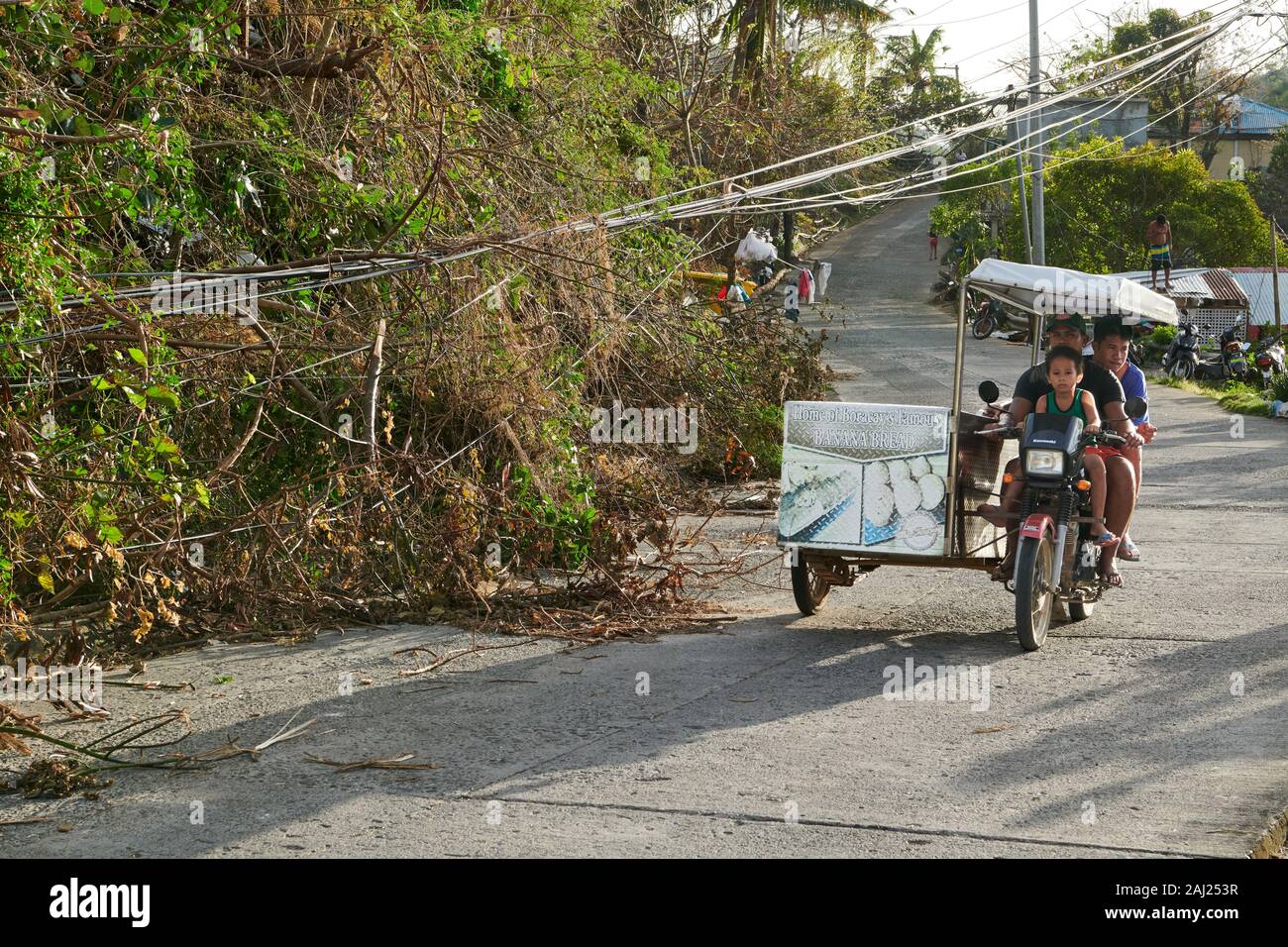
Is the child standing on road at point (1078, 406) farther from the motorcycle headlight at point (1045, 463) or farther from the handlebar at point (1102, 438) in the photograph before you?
the motorcycle headlight at point (1045, 463)

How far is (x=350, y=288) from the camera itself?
31.6 feet

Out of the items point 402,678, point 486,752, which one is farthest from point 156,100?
point 486,752

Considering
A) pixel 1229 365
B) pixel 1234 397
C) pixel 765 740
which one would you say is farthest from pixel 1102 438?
pixel 1229 365

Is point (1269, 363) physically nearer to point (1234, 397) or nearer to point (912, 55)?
point (1234, 397)

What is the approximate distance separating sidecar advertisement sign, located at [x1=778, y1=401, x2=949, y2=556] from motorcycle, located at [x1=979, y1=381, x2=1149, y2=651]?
51 cm

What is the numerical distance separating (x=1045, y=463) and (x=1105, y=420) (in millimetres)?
891

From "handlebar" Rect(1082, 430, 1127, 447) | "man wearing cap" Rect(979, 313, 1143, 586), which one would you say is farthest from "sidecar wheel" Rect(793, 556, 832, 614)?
"handlebar" Rect(1082, 430, 1127, 447)

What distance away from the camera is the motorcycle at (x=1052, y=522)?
791 cm

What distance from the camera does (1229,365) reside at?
32.7 m

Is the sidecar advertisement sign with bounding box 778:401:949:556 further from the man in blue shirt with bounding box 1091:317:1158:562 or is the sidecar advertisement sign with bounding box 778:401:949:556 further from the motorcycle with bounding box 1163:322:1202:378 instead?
the motorcycle with bounding box 1163:322:1202:378

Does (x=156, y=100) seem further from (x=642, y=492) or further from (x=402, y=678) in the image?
(x=642, y=492)

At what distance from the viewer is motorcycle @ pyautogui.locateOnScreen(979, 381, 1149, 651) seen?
7.91 m

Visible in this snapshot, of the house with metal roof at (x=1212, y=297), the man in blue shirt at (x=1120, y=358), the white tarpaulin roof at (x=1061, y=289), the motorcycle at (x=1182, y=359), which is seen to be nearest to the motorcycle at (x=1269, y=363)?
the motorcycle at (x=1182, y=359)

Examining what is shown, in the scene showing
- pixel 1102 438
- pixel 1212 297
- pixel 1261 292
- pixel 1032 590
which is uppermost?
pixel 1261 292
